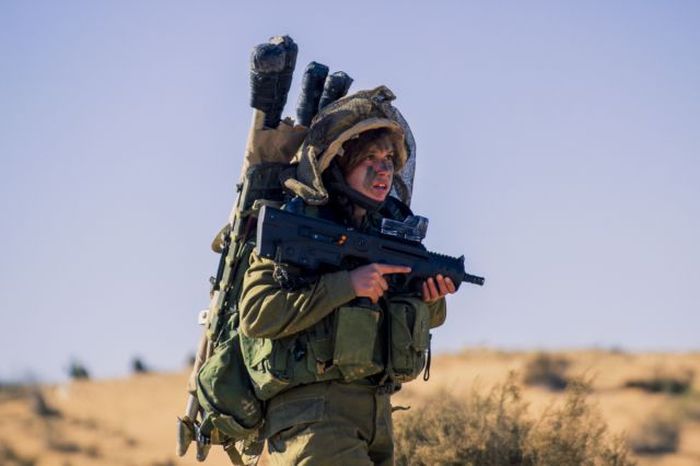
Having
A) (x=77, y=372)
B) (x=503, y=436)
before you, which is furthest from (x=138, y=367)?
(x=503, y=436)

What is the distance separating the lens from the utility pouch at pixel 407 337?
755cm

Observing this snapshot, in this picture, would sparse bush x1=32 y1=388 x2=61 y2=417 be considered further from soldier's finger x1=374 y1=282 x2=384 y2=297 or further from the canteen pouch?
soldier's finger x1=374 y1=282 x2=384 y2=297

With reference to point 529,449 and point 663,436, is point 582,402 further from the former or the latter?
A: point 663,436

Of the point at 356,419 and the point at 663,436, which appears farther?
the point at 663,436

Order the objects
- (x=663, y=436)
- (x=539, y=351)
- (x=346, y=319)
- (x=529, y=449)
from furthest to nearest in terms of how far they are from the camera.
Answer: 1. (x=539, y=351)
2. (x=663, y=436)
3. (x=529, y=449)
4. (x=346, y=319)

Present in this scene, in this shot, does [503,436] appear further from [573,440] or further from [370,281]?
[370,281]

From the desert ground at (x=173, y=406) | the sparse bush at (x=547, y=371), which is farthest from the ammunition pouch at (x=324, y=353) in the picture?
the sparse bush at (x=547, y=371)

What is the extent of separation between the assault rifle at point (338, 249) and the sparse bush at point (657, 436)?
12645 mm

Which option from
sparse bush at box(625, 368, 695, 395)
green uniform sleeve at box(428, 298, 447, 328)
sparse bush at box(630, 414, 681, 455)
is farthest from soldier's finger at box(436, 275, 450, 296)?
sparse bush at box(625, 368, 695, 395)

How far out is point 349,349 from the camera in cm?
733

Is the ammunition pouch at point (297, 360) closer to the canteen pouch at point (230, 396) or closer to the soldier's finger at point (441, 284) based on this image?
the canteen pouch at point (230, 396)

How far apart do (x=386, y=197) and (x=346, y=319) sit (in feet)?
3.18

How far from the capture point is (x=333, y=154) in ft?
25.7

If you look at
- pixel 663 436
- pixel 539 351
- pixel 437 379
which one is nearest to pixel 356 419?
pixel 663 436
